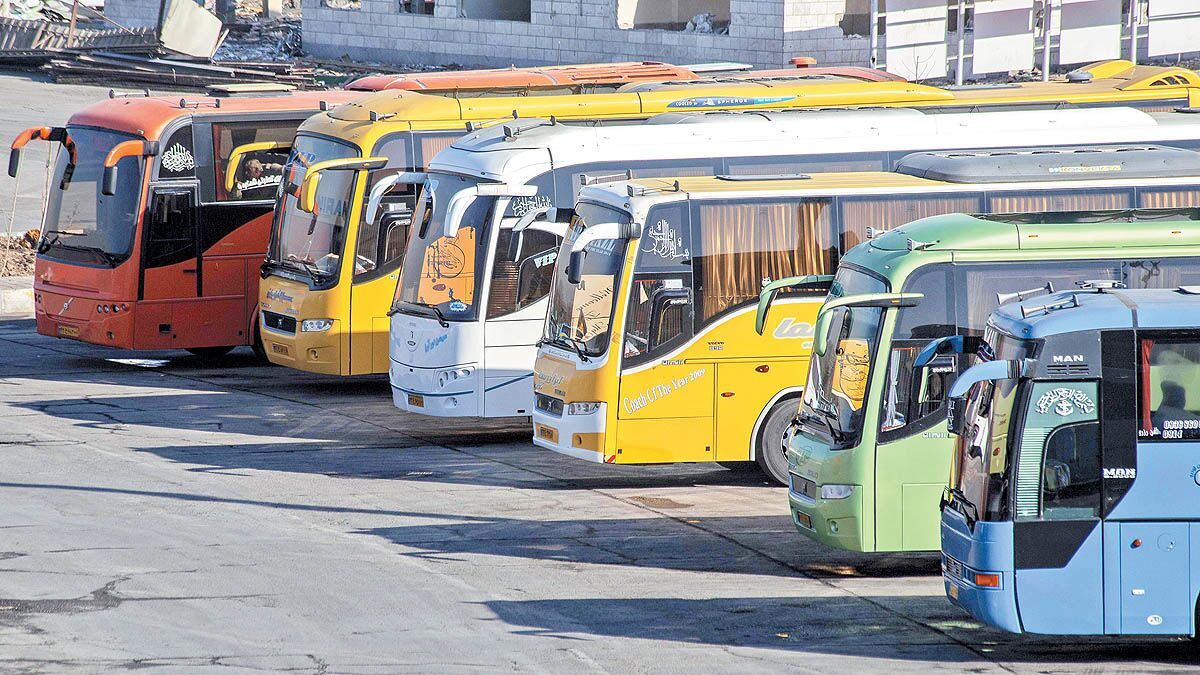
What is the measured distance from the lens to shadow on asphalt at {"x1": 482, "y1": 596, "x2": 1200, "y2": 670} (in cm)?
956

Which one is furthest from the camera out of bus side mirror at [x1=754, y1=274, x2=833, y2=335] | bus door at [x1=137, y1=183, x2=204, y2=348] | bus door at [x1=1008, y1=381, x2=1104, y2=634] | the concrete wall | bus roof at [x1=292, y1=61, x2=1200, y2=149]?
the concrete wall

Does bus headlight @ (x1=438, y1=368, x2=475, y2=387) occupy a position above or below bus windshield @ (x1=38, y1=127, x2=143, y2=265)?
below

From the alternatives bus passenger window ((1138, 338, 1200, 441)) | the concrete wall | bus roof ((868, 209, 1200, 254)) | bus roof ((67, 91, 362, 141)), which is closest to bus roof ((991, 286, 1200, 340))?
bus passenger window ((1138, 338, 1200, 441))

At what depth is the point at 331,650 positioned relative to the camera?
31.0 ft

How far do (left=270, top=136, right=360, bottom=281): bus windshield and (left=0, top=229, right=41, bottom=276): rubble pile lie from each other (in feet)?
29.7

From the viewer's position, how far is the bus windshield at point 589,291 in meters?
13.9

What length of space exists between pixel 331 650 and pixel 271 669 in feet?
1.53

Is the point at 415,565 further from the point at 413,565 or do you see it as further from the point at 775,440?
the point at 775,440

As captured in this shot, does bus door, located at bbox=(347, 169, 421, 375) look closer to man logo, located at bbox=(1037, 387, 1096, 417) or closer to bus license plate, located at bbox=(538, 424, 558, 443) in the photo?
bus license plate, located at bbox=(538, 424, 558, 443)

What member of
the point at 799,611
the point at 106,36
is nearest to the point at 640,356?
the point at 799,611

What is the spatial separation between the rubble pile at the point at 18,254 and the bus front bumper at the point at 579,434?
1470 cm

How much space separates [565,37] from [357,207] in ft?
83.0

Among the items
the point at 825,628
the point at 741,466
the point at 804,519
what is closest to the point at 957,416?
the point at 825,628

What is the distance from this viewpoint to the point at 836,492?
443 inches
